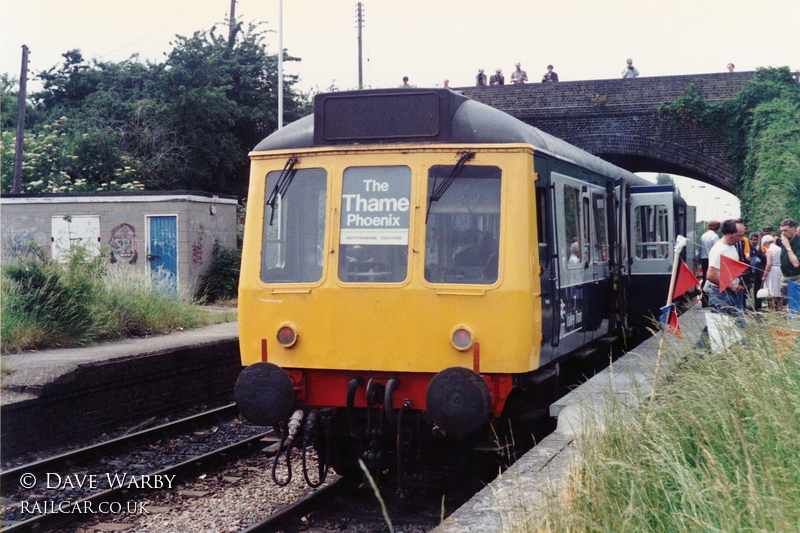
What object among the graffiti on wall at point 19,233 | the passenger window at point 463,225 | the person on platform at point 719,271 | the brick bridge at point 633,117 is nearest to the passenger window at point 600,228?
the person on platform at point 719,271

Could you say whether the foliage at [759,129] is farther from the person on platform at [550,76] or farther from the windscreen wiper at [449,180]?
the windscreen wiper at [449,180]

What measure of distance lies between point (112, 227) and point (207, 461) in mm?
12275

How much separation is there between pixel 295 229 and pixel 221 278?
13312 millimetres

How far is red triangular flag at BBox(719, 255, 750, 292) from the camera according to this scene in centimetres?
820

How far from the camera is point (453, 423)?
545 cm

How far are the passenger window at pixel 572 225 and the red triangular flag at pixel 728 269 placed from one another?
1721 mm

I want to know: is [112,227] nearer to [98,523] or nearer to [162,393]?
[162,393]

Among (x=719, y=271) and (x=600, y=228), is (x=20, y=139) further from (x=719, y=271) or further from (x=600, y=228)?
(x=719, y=271)

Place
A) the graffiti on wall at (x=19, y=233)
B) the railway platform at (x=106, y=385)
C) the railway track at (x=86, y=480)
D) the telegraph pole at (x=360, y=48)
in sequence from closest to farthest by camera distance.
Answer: the railway track at (x=86, y=480)
the railway platform at (x=106, y=385)
the graffiti on wall at (x=19, y=233)
the telegraph pole at (x=360, y=48)

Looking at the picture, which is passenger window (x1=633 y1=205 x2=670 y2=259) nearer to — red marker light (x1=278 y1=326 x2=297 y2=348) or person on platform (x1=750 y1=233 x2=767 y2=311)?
person on platform (x1=750 y1=233 x2=767 y2=311)

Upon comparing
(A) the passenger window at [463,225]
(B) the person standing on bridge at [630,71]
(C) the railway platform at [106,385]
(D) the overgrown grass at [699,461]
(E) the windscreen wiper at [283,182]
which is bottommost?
(C) the railway platform at [106,385]

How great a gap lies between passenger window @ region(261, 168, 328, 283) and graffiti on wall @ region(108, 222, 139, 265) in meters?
13.2

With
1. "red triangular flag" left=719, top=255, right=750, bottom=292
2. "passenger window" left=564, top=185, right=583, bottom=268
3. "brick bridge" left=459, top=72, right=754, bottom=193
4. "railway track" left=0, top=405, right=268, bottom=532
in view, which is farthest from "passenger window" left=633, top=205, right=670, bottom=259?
"brick bridge" left=459, top=72, right=754, bottom=193

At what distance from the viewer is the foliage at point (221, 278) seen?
19.0 meters
